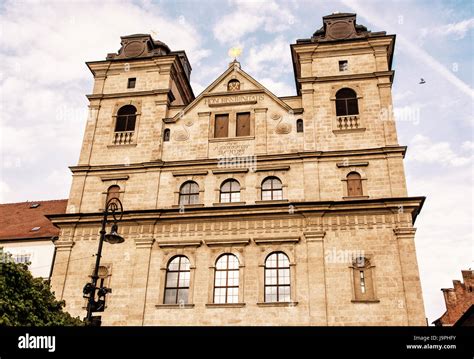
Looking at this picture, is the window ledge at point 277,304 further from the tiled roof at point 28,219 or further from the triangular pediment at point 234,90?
the tiled roof at point 28,219

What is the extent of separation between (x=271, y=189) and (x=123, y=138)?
960cm

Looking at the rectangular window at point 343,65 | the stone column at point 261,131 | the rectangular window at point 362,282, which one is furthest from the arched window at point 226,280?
the rectangular window at point 343,65

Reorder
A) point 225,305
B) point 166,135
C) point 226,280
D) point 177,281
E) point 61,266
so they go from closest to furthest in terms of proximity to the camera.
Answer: point 225,305
point 226,280
point 177,281
point 61,266
point 166,135

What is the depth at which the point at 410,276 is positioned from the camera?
21.1 m

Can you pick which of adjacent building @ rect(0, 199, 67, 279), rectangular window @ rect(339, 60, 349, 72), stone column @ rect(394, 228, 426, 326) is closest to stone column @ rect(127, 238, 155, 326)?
adjacent building @ rect(0, 199, 67, 279)

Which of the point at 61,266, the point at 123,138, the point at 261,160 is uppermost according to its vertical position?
the point at 123,138

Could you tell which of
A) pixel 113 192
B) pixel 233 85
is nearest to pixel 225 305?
pixel 113 192

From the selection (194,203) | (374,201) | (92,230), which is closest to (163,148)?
(194,203)

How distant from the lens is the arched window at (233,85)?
28077mm

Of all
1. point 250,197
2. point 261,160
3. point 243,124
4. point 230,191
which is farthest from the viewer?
point 243,124

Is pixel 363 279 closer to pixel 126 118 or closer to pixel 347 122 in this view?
pixel 347 122

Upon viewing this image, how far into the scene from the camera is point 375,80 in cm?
2717

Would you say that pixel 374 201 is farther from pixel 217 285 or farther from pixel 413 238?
pixel 217 285

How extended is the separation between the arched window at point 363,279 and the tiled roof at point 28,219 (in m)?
16.7
